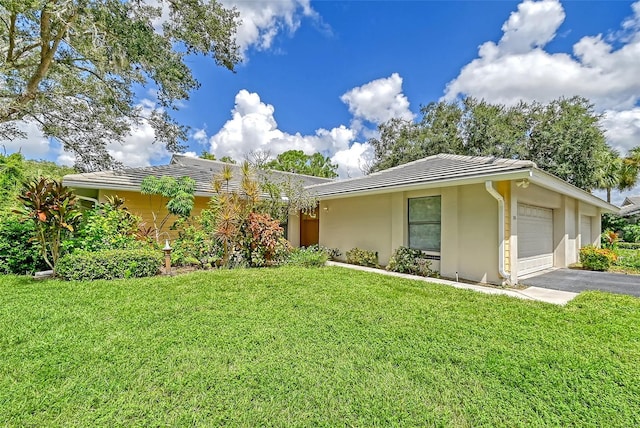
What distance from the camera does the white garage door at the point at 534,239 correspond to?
31.9 feet

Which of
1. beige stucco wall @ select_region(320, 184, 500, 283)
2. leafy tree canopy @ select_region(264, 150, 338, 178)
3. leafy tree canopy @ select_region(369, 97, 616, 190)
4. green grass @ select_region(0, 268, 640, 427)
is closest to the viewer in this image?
green grass @ select_region(0, 268, 640, 427)

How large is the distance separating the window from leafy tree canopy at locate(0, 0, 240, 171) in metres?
8.74

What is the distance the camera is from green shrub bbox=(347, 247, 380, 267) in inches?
451

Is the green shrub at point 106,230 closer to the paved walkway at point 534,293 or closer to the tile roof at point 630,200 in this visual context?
the paved walkway at point 534,293

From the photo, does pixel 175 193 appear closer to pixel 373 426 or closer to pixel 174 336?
pixel 174 336

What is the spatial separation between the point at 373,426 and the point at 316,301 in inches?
129

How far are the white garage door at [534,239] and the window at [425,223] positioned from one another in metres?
2.71

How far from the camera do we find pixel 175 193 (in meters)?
9.89

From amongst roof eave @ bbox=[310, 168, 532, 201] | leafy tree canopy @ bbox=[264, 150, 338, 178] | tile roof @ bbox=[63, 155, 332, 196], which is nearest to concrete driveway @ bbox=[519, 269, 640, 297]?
roof eave @ bbox=[310, 168, 532, 201]

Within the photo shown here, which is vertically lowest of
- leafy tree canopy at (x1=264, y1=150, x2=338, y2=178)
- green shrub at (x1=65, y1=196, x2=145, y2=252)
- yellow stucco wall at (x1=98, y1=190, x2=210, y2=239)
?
green shrub at (x1=65, y1=196, x2=145, y2=252)

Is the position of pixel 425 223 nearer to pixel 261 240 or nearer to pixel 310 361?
pixel 261 240

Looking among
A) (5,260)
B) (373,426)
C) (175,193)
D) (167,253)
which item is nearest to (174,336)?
(373,426)

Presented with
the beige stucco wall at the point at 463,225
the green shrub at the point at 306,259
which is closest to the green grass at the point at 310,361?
the beige stucco wall at the point at 463,225

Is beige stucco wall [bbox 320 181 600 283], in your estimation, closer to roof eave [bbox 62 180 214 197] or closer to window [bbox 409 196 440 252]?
window [bbox 409 196 440 252]
